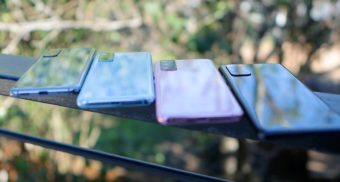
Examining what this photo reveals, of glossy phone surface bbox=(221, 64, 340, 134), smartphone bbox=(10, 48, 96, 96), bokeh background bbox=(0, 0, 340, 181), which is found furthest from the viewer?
bokeh background bbox=(0, 0, 340, 181)

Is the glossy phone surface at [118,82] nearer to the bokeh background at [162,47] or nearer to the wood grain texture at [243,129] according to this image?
the wood grain texture at [243,129]

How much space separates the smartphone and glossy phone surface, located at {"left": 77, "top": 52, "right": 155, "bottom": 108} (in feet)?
0.06

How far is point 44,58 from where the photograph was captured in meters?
0.73

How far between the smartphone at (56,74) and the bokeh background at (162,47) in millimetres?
1345

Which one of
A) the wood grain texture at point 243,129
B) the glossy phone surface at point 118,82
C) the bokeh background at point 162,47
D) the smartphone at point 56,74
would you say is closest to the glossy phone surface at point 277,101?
the wood grain texture at point 243,129

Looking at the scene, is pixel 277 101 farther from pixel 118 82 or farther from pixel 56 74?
A: pixel 56 74

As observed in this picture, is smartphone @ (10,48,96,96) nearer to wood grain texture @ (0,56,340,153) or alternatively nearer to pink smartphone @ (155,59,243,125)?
wood grain texture @ (0,56,340,153)

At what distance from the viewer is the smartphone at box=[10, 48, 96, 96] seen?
1.83 ft

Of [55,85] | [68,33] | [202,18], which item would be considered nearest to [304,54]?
[202,18]

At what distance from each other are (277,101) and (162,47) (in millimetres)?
1845

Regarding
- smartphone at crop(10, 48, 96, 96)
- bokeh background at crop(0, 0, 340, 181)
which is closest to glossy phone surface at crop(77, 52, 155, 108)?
smartphone at crop(10, 48, 96, 96)

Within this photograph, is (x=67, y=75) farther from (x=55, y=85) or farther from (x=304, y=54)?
(x=304, y=54)

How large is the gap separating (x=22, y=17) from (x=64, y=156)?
119cm

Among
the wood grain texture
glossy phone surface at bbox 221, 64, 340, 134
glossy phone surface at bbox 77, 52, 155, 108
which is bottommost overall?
the wood grain texture
